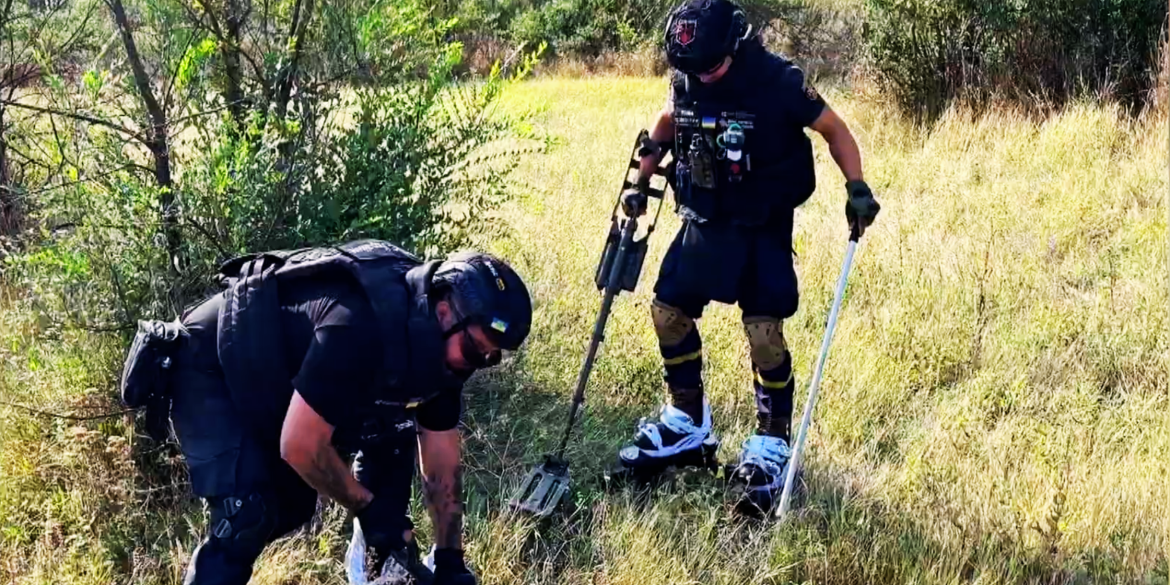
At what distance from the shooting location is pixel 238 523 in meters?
2.85

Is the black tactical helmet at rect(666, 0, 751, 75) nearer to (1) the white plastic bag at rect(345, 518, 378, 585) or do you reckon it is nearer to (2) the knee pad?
(1) the white plastic bag at rect(345, 518, 378, 585)

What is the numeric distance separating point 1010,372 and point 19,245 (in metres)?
5.35

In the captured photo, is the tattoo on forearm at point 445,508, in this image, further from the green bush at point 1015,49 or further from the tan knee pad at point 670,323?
the green bush at point 1015,49

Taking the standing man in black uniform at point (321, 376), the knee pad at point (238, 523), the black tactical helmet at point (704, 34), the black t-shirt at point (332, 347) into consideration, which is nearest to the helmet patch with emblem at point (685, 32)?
the black tactical helmet at point (704, 34)

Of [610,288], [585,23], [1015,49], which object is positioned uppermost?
[585,23]

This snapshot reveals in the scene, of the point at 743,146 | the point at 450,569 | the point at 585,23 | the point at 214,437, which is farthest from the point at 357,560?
the point at 585,23

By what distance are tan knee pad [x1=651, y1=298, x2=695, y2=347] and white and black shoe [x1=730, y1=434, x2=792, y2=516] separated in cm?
51

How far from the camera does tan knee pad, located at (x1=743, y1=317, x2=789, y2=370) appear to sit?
4.00 meters

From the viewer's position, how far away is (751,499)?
13.0 ft

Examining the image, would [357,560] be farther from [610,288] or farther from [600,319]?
[610,288]

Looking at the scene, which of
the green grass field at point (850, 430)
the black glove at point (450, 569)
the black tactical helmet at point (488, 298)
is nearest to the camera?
the black tactical helmet at point (488, 298)

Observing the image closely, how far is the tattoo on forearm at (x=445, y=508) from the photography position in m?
3.12

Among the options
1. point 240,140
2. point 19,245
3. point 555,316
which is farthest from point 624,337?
point 19,245

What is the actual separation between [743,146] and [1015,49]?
24.3ft
